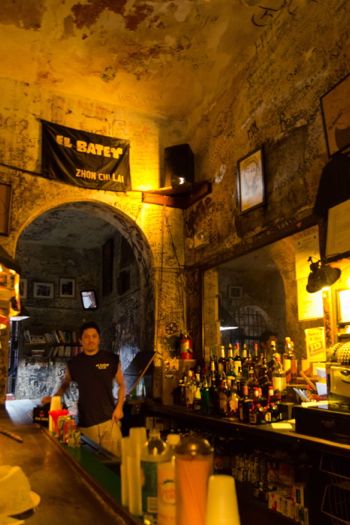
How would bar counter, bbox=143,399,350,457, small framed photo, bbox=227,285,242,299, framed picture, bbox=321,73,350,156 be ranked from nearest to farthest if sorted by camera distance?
bar counter, bbox=143,399,350,457 < framed picture, bbox=321,73,350,156 < small framed photo, bbox=227,285,242,299

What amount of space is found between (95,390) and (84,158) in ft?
9.72

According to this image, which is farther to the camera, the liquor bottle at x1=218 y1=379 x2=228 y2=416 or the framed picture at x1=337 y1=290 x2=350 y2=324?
the liquor bottle at x1=218 y1=379 x2=228 y2=416

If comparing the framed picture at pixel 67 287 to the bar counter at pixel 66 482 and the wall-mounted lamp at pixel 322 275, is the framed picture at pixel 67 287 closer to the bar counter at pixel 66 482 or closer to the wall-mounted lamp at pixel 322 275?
the bar counter at pixel 66 482

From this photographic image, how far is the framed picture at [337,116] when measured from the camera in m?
3.27

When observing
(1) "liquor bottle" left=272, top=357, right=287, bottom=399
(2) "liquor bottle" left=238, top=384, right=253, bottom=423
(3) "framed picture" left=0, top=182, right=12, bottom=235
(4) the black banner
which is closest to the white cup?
(2) "liquor bottle" left=238, top=384, right=253, bottom=423

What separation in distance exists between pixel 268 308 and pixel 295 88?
2.66 meters

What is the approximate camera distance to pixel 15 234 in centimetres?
504

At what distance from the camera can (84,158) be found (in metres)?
5.55

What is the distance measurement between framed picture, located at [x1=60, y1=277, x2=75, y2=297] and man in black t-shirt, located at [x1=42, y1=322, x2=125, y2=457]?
22.0 ft

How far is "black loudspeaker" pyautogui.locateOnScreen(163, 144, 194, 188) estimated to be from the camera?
5.65 meters

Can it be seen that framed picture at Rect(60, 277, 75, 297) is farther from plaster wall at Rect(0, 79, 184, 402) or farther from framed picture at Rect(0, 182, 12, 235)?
framed picture at Rect(0, 182, 12, 235)

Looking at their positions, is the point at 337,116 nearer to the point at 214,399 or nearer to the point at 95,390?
the point at 214,399

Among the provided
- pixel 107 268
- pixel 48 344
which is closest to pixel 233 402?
pixel 107 268

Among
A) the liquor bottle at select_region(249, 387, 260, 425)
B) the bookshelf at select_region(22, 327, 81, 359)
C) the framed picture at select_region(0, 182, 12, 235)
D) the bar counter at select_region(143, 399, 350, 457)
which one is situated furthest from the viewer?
the bookshelf at select_region(22, 327, 81, 359)
